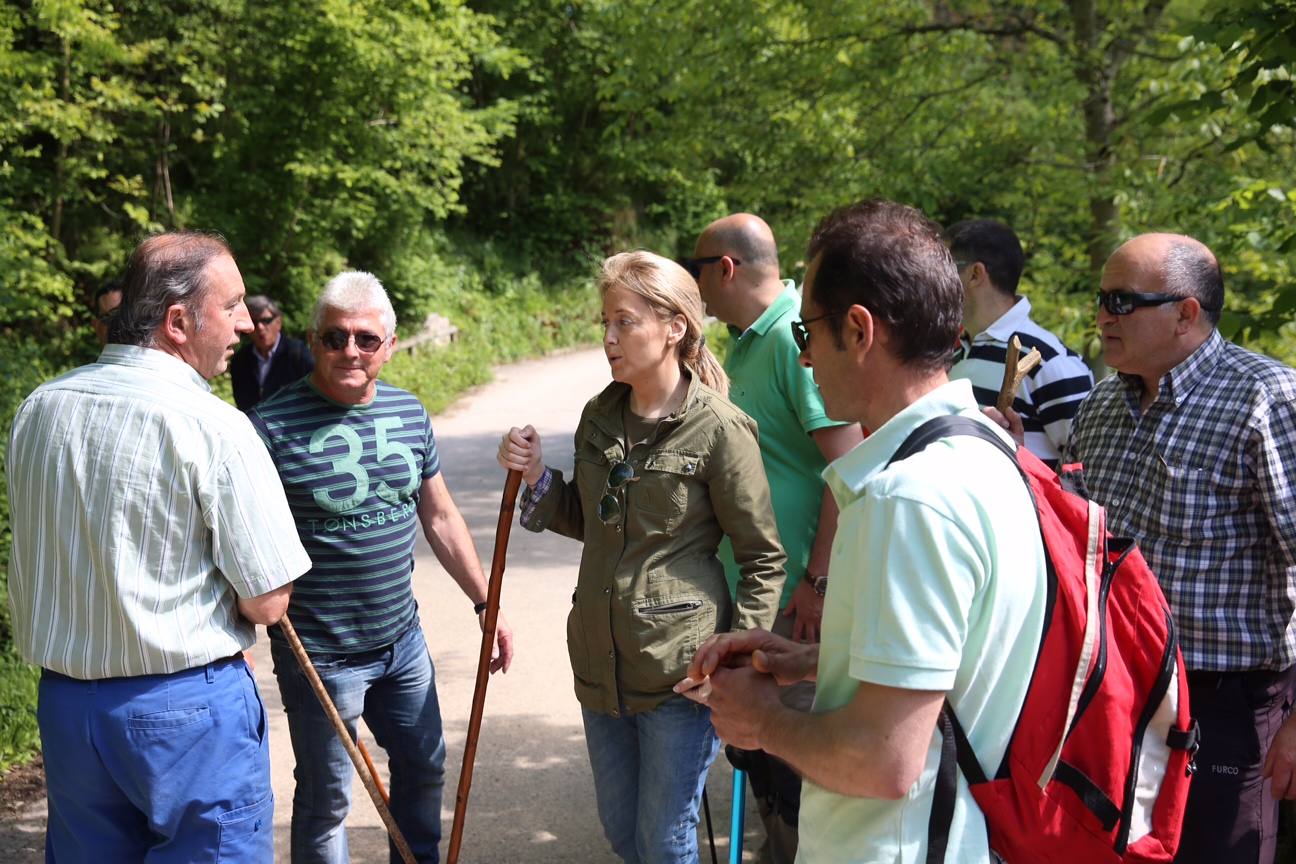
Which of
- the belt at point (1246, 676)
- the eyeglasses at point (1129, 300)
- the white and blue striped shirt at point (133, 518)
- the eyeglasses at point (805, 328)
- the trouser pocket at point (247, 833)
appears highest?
the eyeglasses at point (1129, 300)

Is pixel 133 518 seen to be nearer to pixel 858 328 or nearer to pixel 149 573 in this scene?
pixel 149 573

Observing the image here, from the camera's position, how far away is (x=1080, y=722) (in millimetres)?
1664

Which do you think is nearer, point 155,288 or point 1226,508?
point 155,288

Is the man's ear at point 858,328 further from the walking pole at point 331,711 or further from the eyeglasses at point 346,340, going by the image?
the eyeglasses at point 346,340

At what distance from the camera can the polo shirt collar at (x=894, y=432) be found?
66.7 inches

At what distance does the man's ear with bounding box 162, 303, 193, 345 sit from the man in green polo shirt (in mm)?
→ 1649

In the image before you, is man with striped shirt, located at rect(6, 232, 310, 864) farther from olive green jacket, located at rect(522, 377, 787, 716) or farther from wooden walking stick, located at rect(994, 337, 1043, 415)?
wooden walking stick, located at rect(994, 337, 1043, 415)

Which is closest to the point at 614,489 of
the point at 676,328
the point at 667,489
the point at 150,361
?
the point at 667,489

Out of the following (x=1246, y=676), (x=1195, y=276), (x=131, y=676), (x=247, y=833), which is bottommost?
(x=247, y=833)

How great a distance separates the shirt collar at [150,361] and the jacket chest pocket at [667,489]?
3.69 feet

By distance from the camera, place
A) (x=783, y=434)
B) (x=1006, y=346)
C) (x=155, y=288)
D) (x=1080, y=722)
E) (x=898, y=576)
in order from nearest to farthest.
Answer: (x=898, y=576)
(x=1080, y=722)
(x=155, y=288)
(x=783, y=434)
(x=1006, y=346)

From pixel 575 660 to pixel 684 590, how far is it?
0.38m

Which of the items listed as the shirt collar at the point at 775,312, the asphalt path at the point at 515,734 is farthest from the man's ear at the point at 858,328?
the asphalt path at the point at 515,734

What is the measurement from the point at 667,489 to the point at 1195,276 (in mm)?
1466
